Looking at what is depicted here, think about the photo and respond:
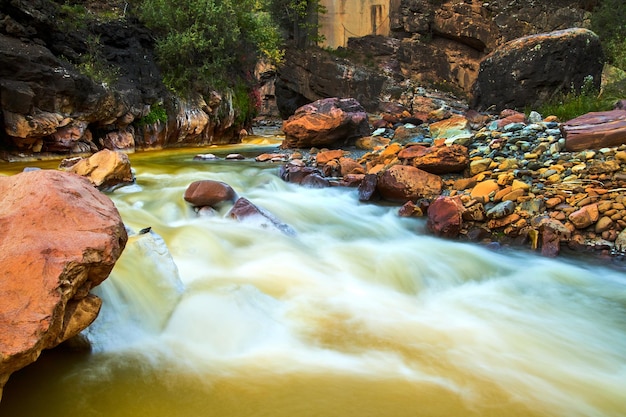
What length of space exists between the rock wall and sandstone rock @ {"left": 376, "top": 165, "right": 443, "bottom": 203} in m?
6.30

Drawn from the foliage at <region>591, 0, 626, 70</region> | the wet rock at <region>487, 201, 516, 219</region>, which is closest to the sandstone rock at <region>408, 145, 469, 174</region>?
the wet rock at <region>487, 201, 516, 219</region>

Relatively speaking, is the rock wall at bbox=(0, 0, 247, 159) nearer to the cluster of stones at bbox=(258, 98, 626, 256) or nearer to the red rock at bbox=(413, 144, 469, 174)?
the cluster of stones at bbox=(258, 98, 626, 256)

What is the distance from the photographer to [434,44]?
2383cm

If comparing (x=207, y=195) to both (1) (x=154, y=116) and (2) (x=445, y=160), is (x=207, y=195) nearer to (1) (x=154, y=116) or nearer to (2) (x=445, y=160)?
(2) (x=445, y=160)

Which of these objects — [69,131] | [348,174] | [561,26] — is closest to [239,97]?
[69,131]

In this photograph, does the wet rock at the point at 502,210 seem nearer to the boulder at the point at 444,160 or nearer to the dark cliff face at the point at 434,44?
the boulder at the point at 444,160

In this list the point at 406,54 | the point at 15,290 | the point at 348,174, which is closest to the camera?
the point at 15,290

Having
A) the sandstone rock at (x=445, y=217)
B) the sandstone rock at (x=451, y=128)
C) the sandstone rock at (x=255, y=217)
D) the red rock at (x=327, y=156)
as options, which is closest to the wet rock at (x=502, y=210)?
the sandstone rock at (x=445, y=217)

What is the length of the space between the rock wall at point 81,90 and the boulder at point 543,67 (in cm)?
834

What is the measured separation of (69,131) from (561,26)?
22.9 metres

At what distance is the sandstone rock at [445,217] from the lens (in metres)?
5.31

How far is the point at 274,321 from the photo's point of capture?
3088mm

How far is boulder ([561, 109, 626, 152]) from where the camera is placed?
18.4ft

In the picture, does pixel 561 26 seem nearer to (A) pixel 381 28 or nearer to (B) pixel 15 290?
(A) pixel 381 28
